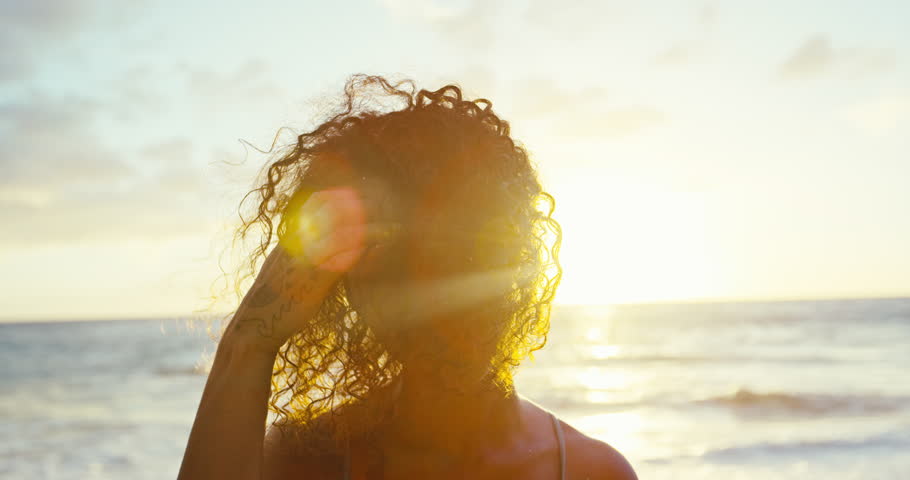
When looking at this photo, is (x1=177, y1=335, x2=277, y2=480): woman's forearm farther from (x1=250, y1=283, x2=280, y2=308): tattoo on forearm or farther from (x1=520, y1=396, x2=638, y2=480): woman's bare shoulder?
(x1=520, y1=396, x2=638, y2=480): woman's bare shoulder

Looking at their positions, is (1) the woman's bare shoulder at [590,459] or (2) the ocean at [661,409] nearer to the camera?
(1) the woman's bare shoulder at [590,459]

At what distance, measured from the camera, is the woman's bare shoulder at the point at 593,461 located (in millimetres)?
2029

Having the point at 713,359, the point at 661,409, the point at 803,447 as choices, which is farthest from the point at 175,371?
the point at 803,447

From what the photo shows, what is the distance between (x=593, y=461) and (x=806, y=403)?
47.3 ft

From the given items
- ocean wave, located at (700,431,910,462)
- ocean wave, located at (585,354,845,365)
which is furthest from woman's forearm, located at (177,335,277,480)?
ocean wave, located at (585,354,845,365)

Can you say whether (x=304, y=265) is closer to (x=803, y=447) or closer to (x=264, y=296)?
(x=264, y=296)

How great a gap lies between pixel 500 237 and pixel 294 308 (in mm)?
490

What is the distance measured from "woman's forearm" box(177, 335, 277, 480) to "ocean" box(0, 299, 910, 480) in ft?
2.72

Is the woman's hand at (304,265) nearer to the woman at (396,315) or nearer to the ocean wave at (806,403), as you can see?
the woman at (396,315)

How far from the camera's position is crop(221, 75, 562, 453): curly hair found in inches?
69.7

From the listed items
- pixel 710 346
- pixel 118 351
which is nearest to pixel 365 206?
pixel 710 346

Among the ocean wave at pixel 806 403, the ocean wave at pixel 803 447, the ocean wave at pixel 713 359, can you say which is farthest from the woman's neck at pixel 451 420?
the ocean wave at pixel 713 359

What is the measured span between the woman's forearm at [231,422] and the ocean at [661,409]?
32.6 inches

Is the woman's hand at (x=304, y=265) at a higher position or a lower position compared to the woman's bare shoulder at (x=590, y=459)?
higher
